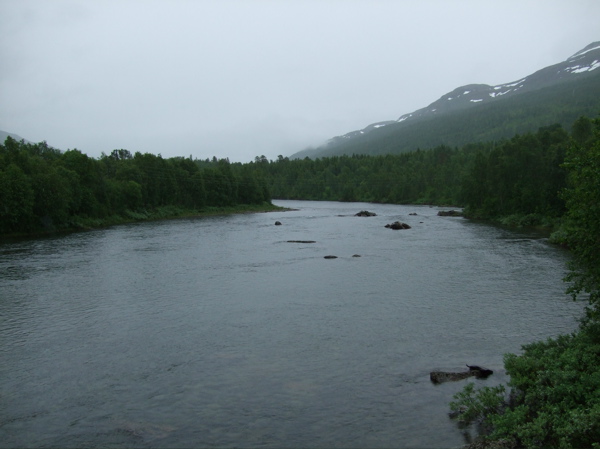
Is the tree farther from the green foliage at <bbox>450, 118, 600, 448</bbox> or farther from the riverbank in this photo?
the green foliage at <bbox>450, 118, 600, 448</bbox>

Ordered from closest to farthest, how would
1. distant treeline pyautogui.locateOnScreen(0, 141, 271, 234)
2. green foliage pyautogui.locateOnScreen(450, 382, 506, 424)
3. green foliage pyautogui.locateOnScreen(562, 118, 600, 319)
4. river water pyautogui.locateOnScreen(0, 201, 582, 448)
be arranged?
green foliage pyautogui.locateOnScreen(450, 382, 506, 424) → river water pyautogui.locateOnScreen(0, 201, 582, 448) → green foliage pyautogui.locateOnScreen(562, 118, 600, 319) → distant treeline pyautogui.locateOnScreen(0, 141, 271, 234)

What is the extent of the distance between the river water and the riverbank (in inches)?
1129

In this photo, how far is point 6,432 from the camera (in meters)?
14.1

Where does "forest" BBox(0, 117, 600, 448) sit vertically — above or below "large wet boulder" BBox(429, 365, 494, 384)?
above

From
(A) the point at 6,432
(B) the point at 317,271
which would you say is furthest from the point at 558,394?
(B) the point at 317,271

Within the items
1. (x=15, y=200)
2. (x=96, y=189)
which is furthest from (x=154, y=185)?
(x=15, y=200)

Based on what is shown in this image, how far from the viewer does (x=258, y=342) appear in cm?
2234

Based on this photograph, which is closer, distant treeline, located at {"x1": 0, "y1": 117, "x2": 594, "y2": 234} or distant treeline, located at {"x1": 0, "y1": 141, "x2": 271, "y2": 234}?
distant treeline, located at {"x1": 0, "y1": 141, "x2": 271, "y2": 234}

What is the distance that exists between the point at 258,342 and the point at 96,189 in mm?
81732

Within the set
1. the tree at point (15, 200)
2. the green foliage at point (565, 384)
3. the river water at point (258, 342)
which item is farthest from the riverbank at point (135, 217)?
the green foliage at point (565, 384)

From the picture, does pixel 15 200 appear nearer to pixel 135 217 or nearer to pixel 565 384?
pixel 135 217

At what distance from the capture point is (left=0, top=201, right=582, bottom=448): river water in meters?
14.4

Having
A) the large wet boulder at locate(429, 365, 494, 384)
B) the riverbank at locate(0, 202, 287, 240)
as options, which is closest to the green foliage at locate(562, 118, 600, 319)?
the large wet boulder at locate(429, 365, 494, 384)

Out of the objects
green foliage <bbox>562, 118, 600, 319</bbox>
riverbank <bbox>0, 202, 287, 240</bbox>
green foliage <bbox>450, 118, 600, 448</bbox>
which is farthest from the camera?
riverbank <bbox>0, 202, 287, 240</bbox>
